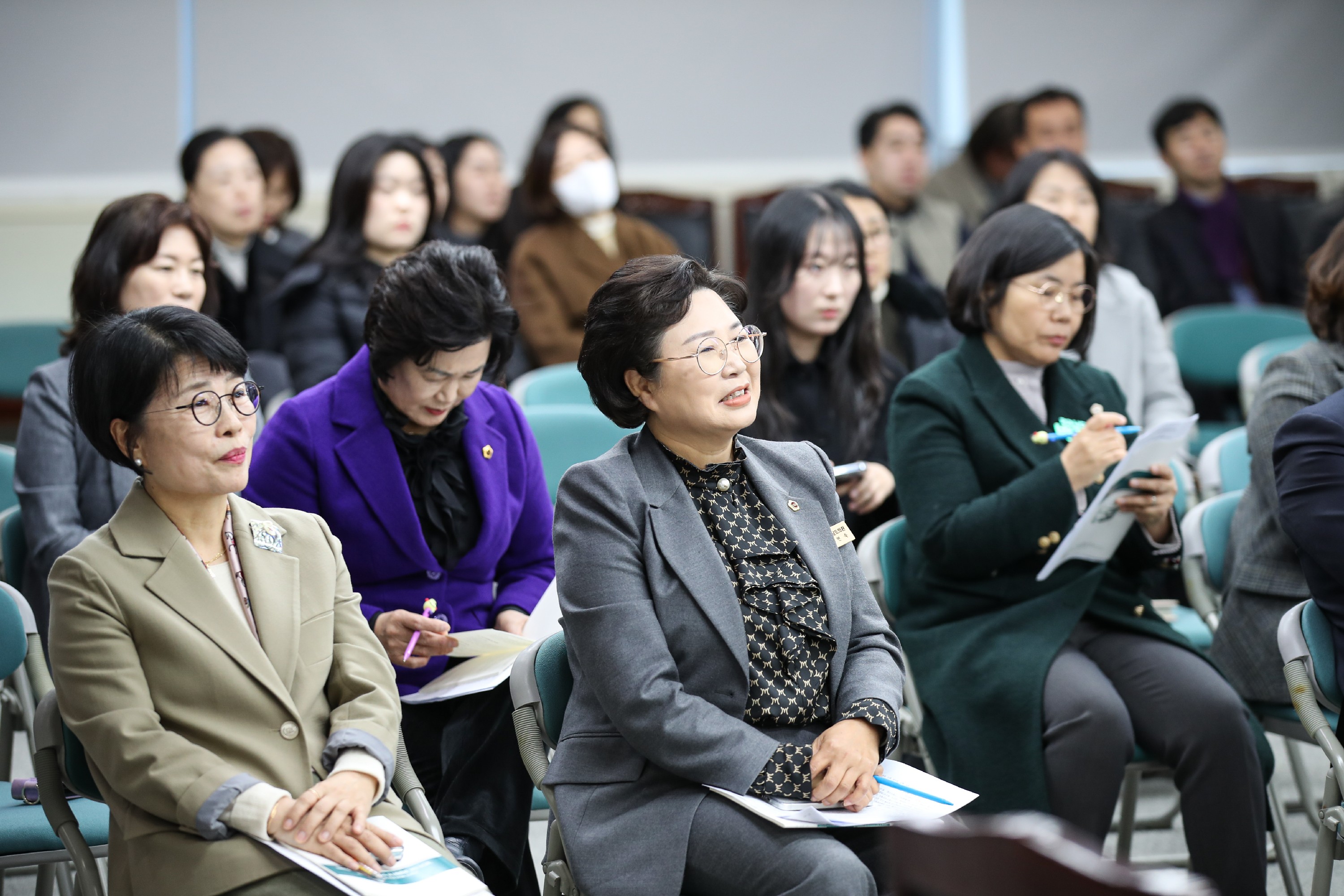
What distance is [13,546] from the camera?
9.16 ft

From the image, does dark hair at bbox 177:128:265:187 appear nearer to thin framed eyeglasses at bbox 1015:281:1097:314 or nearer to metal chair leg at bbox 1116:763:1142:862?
thin framed eyeglasses at bbox 1015:281:1097:314

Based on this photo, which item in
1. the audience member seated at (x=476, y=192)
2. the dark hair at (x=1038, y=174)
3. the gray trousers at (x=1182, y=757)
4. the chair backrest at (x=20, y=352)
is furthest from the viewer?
the audience member seated at (x=476, y=192)

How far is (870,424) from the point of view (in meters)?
3.30

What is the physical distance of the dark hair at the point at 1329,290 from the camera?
2.84m

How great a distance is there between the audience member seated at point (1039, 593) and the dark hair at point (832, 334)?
0.48m

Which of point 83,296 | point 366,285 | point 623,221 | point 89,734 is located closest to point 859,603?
point 89,734

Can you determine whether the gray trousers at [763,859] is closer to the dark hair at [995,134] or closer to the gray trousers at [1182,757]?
the gray trousers at [1182,757]

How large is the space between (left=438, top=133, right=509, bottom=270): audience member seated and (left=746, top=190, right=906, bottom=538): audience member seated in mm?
1963

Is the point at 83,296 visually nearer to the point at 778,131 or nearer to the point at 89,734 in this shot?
the point at 89,734

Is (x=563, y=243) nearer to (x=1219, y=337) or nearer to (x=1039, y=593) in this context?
(x=1039, y=593)

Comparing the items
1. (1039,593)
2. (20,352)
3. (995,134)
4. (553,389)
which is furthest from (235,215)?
(995,134)

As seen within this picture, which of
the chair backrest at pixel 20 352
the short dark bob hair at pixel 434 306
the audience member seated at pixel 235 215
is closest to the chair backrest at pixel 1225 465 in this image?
the short dark bob hair at pixel 434 306

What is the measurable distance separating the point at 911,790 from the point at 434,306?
1154 millimetres

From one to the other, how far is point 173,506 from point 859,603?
1.08m
